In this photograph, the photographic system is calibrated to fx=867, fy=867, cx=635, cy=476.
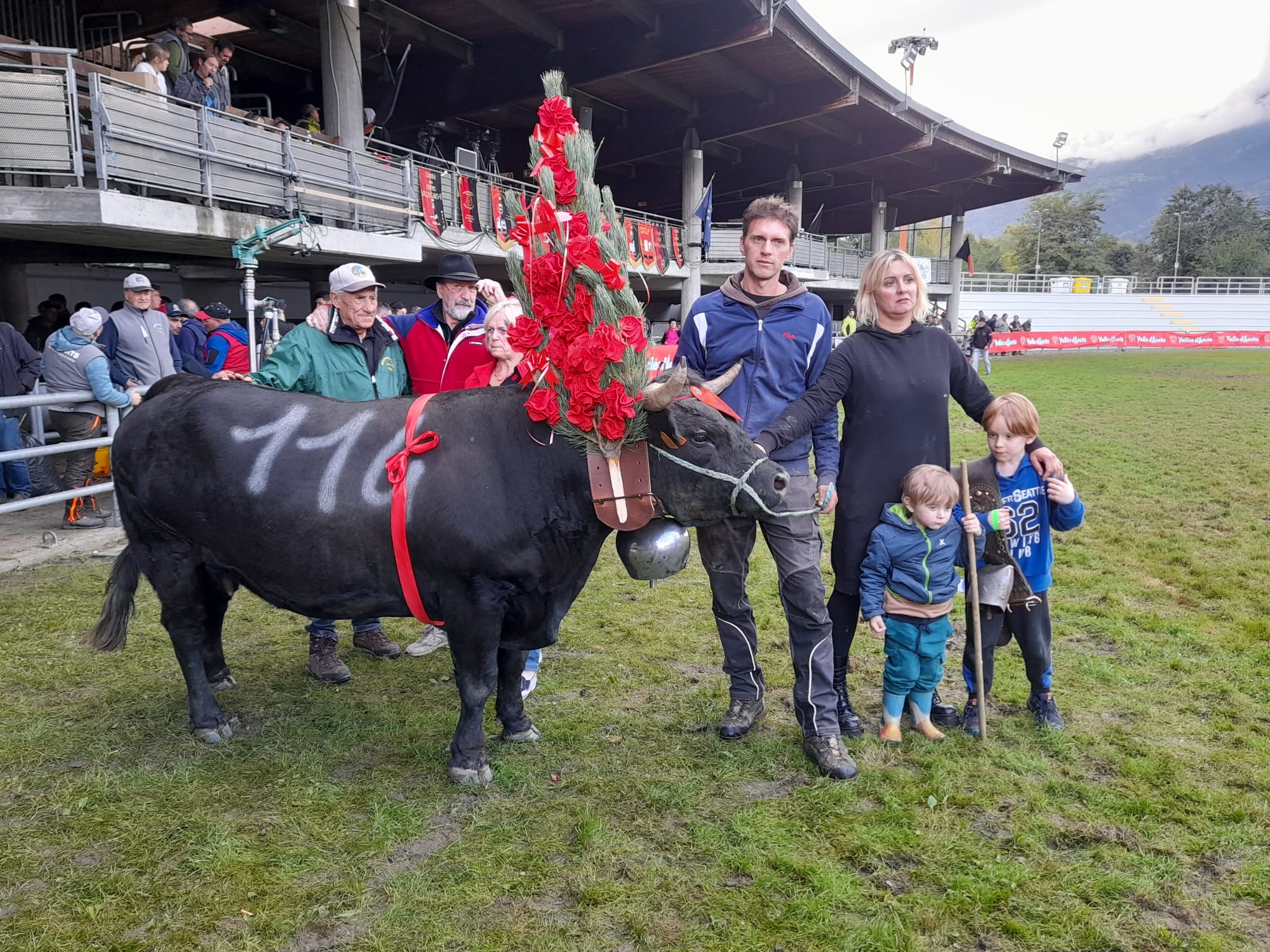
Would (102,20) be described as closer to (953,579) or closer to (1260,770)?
(953,579)

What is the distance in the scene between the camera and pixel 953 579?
4.00 metres

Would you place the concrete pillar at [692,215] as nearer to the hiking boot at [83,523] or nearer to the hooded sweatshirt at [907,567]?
the hiking boot at [83,523]

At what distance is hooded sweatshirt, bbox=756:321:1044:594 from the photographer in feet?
12.7

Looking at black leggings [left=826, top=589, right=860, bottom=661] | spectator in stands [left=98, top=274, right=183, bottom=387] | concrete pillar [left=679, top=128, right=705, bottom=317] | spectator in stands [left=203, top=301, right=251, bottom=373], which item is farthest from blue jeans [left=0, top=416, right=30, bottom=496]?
concrete pillar [left=679, top=128, right=705, bottom=317]

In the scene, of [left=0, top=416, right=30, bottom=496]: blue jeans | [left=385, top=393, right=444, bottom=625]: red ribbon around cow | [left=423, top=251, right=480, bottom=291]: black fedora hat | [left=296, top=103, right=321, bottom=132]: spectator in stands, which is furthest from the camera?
[left=296, top=103, right=321, bottom=132]: spectator in stands

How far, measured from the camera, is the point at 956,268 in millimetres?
42656

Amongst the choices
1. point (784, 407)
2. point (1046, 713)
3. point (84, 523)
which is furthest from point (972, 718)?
point (84, 523)

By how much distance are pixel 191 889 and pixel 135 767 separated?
3.52 feet

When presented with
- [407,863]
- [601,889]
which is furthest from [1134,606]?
[407,863]

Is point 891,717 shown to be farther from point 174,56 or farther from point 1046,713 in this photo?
point 174,56

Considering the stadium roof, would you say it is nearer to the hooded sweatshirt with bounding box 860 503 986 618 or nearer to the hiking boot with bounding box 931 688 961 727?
the hooded sweatshirt with bounding box 860 503 986 618

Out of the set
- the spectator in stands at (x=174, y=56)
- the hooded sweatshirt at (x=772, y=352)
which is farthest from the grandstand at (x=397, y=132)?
the hooded sweatshirt at (x=772, y=352)

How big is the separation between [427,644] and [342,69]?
42.7 ft

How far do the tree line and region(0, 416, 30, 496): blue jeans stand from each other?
7737cm
